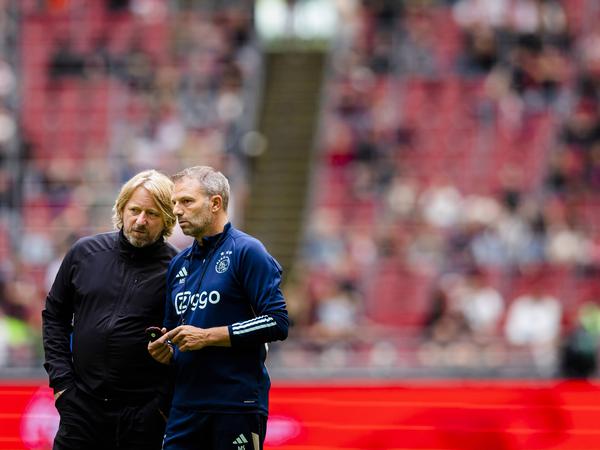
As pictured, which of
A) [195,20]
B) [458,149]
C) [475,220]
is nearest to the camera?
[475,220]

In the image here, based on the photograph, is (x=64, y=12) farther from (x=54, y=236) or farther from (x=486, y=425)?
(x=486, y=425)

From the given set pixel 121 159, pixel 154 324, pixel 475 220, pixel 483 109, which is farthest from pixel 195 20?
pixel 154 324

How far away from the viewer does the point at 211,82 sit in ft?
68.2

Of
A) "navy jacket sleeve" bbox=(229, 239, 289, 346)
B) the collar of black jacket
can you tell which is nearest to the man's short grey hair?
"navy jacket sleeve" bbox=(229, 239, 289, 346)

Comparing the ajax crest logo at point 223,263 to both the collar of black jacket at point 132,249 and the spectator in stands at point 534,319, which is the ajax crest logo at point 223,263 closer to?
the collar of black jacket at point 132,249

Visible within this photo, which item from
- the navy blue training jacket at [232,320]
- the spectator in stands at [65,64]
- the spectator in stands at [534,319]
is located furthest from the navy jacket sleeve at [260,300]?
the spectator in stands at [65,64]

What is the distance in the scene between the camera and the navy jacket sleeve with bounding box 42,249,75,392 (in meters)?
6.48

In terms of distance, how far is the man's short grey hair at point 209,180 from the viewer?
20.4 ft

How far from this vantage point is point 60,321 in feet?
21.6

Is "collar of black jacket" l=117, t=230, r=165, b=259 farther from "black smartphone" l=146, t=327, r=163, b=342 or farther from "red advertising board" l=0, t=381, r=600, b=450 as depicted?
"red advertising board" l=0, t=381, r=600, b=450

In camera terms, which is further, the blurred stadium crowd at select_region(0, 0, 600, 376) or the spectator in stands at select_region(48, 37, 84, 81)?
the spectator in stands at select_region(48, 37, 84, 81)

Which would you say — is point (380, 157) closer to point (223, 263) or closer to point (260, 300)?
point (223, 263)

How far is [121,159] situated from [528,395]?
1184 cm

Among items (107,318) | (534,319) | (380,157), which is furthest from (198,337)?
(380,157)
